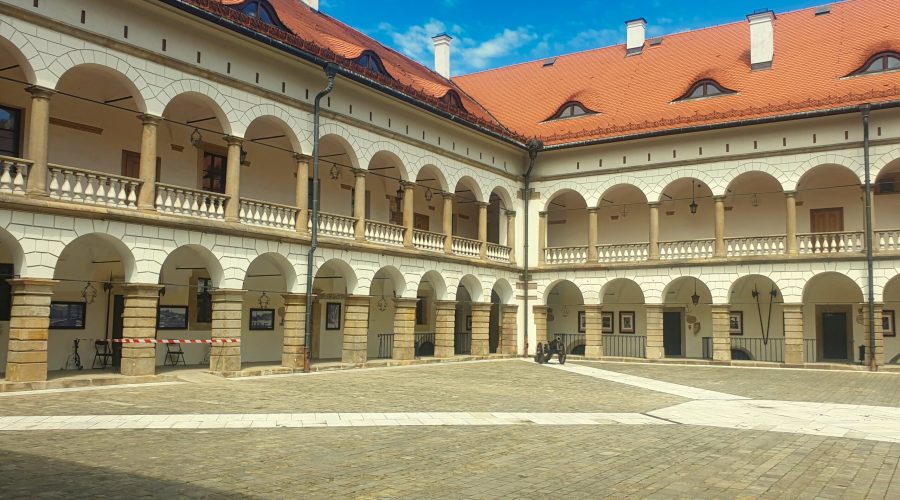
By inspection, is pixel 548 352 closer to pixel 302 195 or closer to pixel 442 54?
pixel 302 195

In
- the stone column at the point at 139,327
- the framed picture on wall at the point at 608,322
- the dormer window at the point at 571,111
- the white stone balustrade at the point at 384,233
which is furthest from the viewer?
the framed picture on wall at the point at 608,322

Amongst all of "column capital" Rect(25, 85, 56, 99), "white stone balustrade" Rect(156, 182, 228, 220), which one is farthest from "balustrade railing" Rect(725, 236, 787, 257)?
"column capital" Rect(25, 85, 56, 99)

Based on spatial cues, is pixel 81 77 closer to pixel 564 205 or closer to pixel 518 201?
pixel 518 201

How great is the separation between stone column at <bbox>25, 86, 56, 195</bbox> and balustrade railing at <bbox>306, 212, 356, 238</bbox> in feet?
24.1

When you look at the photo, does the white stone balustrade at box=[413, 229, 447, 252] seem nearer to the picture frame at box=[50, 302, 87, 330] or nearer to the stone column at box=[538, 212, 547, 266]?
the stone column at box=[538, 212, 547, 266]

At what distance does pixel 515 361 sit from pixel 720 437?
1661cm

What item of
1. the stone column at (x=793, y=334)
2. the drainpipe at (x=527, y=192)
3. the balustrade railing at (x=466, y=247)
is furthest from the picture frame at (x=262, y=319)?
the stone column at (x=793, y=334)

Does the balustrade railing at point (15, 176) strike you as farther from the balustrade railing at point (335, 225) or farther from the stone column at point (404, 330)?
the stone column at point (404, 330)

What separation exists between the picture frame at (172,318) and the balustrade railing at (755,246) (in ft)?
59.0

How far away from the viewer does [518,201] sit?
3070 cm

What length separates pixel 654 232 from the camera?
2809 cm

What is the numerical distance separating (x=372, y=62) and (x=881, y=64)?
17011 millimetres

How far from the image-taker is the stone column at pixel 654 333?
89.6ft

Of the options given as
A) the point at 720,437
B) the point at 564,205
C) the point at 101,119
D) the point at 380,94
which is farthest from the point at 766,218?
the point at 101,119
